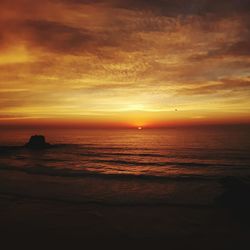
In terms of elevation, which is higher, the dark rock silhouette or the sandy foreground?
the dark rock silhouette

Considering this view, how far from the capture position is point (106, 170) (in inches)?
1342

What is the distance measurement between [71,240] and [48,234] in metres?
1.37

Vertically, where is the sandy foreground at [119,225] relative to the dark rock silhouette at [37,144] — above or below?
below

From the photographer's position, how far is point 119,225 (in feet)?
48.1

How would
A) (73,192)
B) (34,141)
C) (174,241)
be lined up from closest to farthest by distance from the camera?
(174,241) < (73,192) < (34,141)

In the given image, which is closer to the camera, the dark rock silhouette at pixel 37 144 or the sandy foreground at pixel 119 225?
the sandy foreground at pixel 119 225

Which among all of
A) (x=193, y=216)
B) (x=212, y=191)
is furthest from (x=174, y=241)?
(x=212, y=191)

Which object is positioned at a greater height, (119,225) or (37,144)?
(37,144)

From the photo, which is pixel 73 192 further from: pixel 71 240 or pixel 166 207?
pixel 71 240

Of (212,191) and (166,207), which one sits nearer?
(166,207)

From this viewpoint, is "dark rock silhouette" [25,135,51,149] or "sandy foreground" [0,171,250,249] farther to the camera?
"dark rock silhouette" [25,135,51,149]

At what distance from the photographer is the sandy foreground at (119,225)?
12.6 m

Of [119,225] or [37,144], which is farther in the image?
[37,144]

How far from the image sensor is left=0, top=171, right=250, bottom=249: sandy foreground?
41.3 ft
